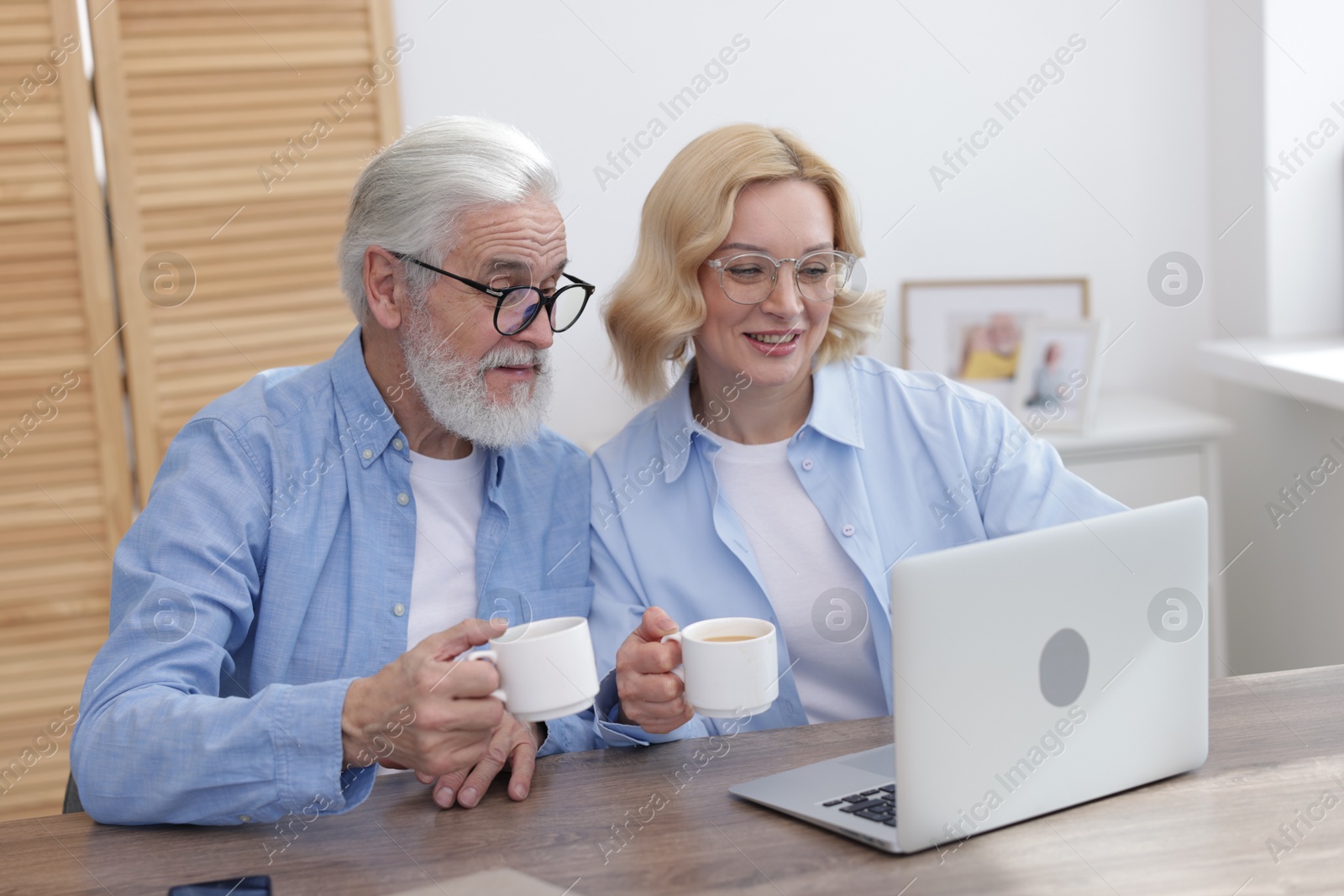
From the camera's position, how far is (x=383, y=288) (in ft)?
5.63

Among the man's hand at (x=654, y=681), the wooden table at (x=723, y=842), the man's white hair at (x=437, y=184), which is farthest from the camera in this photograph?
the man's white hair at (x=437, y=184)

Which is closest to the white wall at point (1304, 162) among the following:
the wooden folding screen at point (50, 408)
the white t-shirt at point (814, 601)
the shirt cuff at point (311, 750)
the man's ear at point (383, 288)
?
the white t-shirt at point (814, 601)

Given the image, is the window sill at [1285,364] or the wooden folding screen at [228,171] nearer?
the window sill at [1285,364]

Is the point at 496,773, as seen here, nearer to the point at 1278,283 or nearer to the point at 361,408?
the point at 361,408

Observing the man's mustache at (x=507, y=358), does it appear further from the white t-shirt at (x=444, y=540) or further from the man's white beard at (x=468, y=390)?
the white t-shirt at (x=444, y=540)

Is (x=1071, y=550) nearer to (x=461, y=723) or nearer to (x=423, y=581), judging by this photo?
(x=461, y=723)

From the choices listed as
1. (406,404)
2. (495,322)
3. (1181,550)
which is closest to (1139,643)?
(1181,550)

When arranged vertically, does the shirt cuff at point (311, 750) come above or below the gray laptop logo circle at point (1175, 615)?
below

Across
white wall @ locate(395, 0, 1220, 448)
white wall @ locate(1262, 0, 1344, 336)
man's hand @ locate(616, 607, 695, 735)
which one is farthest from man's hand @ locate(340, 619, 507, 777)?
white wall @ locate(1262, 0, 1344, 336)

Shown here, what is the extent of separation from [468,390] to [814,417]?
0.52 meters

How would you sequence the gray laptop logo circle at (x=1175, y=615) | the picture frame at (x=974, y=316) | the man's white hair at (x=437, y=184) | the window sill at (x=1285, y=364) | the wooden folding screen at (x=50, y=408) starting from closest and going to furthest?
the gray laptop logo circle at (x=1175, y=615) → the man's white hair at (x=437, y=184) → the window sill at (x=1285, y=364) → the wooden folding screen at (x=50, y=408) → the picture frame at (x=974, y=316)

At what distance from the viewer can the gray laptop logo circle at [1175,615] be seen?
1.14 m

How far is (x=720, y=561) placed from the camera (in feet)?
5.64

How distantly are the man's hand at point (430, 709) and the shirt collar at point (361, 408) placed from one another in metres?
0.49
